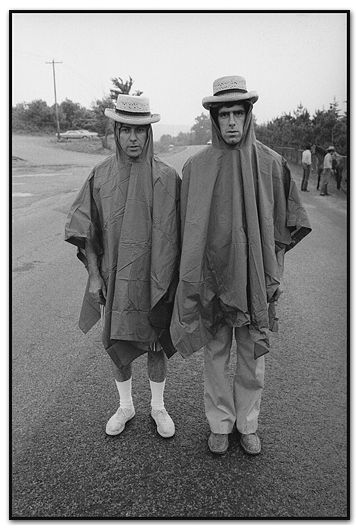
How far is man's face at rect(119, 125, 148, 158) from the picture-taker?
259 centimetres

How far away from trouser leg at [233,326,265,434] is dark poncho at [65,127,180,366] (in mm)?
437

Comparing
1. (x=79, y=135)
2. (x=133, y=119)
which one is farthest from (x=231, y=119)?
(x=79, y=135)

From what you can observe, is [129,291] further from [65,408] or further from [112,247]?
[65,408]

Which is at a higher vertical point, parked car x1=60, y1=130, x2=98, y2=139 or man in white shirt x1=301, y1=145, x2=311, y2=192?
parked car x1=60, y1=130, x2=98, y2=139

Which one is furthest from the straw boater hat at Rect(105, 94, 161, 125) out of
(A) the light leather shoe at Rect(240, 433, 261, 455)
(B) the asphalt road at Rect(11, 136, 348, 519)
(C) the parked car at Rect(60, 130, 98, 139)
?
(C) the parked car at Rect(60, 130, 98, 139)

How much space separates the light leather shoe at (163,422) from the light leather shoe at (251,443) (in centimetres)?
41

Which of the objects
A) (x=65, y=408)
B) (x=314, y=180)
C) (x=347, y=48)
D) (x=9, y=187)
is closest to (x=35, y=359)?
(x=65, y=408)

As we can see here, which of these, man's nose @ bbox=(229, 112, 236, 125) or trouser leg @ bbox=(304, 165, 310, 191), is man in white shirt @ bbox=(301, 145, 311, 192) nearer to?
trouser leg @ bbox=(304, 165, 310, 191)

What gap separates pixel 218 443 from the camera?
271 centimetres

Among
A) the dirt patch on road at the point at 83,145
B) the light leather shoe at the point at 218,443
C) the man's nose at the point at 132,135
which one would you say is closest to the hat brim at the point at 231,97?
the man's nose at the point at 132,135

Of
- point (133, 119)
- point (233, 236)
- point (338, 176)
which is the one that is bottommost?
point (233, 236)

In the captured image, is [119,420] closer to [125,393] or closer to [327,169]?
[125,393]

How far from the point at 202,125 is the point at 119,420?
1966 mm

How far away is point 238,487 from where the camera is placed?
2439 mm
